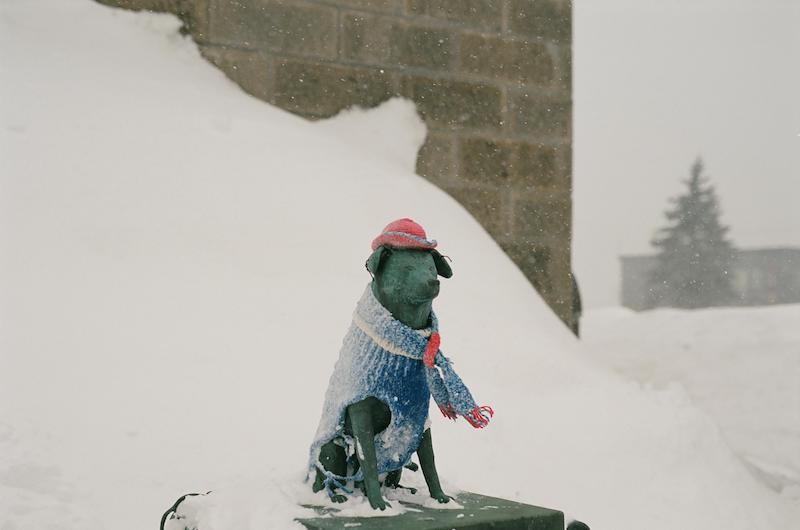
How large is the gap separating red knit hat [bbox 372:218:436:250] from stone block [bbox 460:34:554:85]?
391 cm

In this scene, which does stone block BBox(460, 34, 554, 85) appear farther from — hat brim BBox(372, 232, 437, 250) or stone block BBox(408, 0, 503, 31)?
hat brim BBox(372, 232, 437, 250)

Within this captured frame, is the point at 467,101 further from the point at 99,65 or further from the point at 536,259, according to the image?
the point at 99,65

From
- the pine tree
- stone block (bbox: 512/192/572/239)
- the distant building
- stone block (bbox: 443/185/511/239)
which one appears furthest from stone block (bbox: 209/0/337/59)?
the distant building

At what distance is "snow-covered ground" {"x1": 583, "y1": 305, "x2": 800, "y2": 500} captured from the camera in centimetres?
685

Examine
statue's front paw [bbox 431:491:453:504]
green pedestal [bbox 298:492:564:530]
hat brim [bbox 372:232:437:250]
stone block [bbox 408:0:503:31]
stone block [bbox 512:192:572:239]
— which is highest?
A: stone block [bbox 408:0:503:31]

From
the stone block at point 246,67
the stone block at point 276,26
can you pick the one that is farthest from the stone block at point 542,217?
the stone block at point 246,67

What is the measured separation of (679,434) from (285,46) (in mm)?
3316

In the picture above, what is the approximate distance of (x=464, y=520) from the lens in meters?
2.24

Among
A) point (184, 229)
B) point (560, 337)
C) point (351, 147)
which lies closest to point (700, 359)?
point (560, 337)

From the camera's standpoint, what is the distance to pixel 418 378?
2.46 metres

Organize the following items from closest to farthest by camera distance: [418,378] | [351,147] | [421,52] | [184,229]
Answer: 1. [418,378]
2. [184,229]
3. [351,147]
4. [421,52]

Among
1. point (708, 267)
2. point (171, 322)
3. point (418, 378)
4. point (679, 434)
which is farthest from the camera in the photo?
point (708, 267)

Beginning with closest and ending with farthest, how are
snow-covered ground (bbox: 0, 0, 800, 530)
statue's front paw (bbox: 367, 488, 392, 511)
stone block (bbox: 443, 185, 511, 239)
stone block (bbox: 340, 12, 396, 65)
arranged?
statue's front paw (bbox: 367, 488, 392, 511) → snow-covered ground (bbox: 0, 0, 800, 530) → stone block (bbox: 340, 12, 396, 65) → stone block (bbox: 443, 185, 511, 239)

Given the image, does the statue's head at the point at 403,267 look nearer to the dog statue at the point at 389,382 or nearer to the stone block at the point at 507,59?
the dog statue at the point at 389,382
